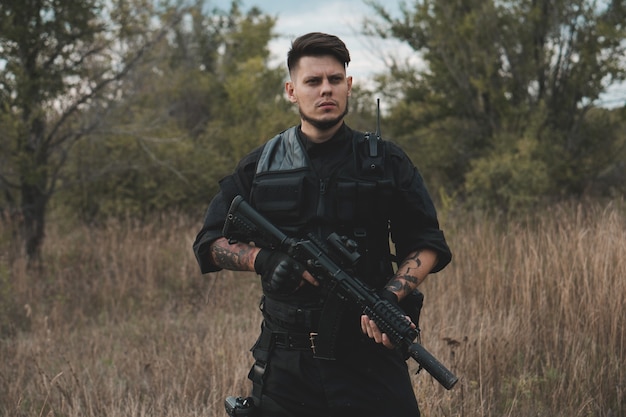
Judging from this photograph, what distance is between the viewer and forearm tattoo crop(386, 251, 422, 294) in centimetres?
224

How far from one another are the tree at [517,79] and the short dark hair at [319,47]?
7.61 meters

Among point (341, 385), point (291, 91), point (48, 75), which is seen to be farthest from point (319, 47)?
point (48, 75)

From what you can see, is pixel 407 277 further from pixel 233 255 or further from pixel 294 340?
pixel 233 255

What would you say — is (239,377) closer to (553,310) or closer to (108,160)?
(553,310)

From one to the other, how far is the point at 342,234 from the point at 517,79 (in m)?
8.79

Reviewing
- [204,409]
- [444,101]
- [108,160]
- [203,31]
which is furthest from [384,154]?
[203,31]

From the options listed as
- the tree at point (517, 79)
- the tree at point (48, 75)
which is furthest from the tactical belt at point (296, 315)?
the tree at point (517, 79)

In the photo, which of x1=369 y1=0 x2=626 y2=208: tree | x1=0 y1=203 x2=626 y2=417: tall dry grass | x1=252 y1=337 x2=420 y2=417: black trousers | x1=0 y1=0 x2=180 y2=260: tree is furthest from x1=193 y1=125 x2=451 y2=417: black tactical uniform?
x1=369 y1=0 x2=626 y2=208: tree

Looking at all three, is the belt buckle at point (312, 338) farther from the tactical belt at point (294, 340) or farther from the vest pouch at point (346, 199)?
the vest pouch at point (346, 199)

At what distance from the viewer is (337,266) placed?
85.8 inches

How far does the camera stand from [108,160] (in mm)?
9922

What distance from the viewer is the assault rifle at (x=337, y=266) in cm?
207

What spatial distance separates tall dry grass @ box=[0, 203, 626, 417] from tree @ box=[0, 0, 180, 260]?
130cm

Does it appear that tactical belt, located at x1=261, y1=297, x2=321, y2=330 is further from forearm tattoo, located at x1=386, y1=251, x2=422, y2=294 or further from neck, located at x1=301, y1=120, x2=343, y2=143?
neck, located at x1=301, y1=120, x2=343, y2=143
